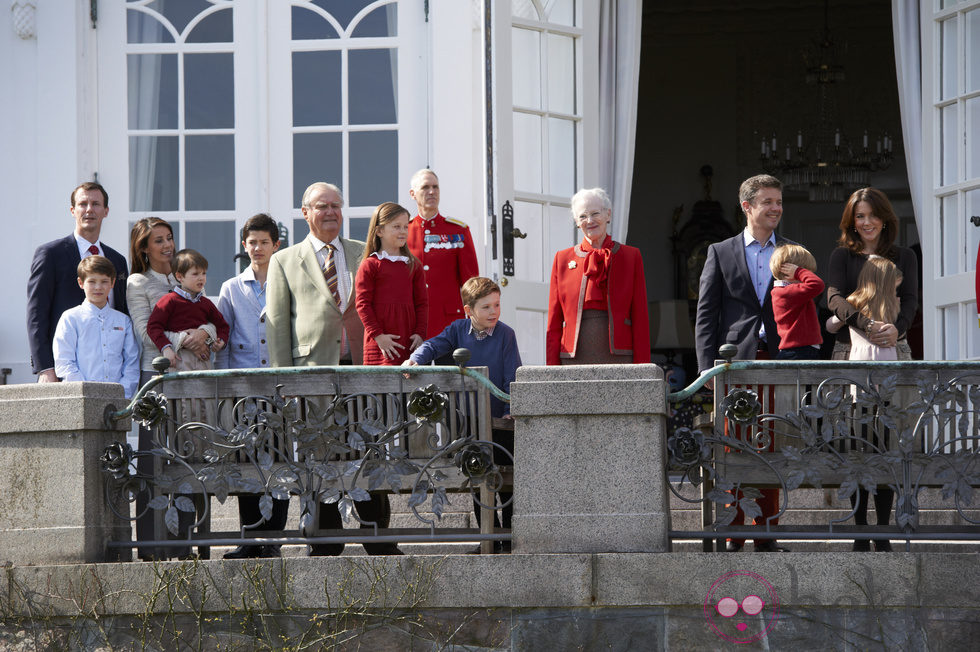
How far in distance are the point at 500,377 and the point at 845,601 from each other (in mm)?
Answer: 1775

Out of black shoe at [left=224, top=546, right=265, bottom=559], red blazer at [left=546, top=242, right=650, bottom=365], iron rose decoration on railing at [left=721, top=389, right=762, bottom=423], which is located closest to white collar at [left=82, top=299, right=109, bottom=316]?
black shoe at [left=224, top=546, right=265, bottom=559]

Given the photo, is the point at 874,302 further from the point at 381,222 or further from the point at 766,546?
the point at 381,222

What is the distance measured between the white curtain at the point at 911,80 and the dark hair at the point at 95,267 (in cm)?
473

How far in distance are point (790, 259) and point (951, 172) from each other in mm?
2497

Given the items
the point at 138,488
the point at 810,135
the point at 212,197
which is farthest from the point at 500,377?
the point at 810,135

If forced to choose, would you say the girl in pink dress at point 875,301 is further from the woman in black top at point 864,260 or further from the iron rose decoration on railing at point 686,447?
the iron rose decoration on railing at point 686,447

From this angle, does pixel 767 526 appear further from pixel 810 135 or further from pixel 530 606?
pixel 810 135

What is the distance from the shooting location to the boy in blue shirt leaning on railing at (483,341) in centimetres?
600

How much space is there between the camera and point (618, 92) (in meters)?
8.80

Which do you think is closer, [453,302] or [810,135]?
[453,302]

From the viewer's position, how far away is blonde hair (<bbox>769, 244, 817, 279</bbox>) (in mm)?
6098

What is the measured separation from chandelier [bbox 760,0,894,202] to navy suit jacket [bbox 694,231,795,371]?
569 cm

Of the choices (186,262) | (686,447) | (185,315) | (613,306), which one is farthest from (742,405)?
(186,262)

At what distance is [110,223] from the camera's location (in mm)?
8477
